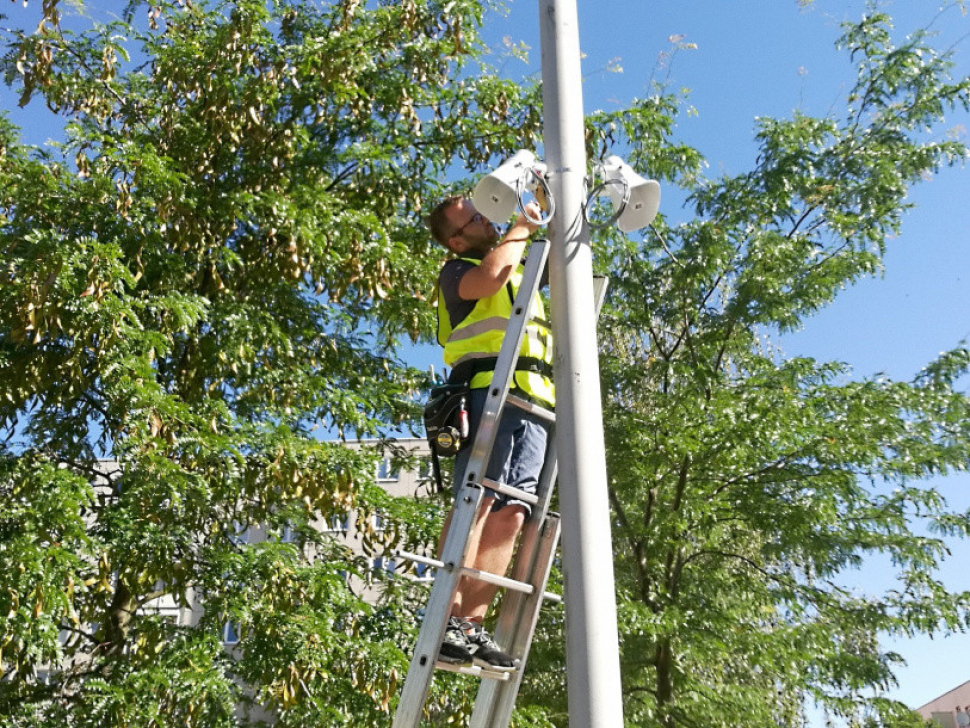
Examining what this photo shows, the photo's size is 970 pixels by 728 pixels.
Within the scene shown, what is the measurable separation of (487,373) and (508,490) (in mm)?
464

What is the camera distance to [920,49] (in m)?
12.1

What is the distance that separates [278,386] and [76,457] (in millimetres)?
1818

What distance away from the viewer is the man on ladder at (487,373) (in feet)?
11.5

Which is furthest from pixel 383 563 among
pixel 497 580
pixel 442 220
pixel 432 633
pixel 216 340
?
pixel 432 633

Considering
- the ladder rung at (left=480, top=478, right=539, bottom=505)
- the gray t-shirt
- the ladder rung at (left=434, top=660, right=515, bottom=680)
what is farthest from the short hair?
the ladder rung at (left=434, top=660, right=515, bottom=680)

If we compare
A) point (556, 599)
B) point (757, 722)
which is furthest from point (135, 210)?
point (757, 722)

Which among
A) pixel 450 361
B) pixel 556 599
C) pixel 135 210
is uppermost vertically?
pixel 135 210

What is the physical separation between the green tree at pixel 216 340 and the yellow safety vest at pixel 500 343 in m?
4.05

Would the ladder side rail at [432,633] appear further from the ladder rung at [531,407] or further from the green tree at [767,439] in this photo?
the green tree at [767,439]

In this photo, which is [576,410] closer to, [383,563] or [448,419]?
[448,419]

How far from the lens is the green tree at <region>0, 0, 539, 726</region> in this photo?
7.51 metres

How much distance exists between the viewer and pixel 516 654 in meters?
3.66

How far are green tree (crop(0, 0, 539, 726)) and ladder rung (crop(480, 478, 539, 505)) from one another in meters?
4.29

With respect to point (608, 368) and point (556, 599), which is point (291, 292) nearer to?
point (608, 368)
